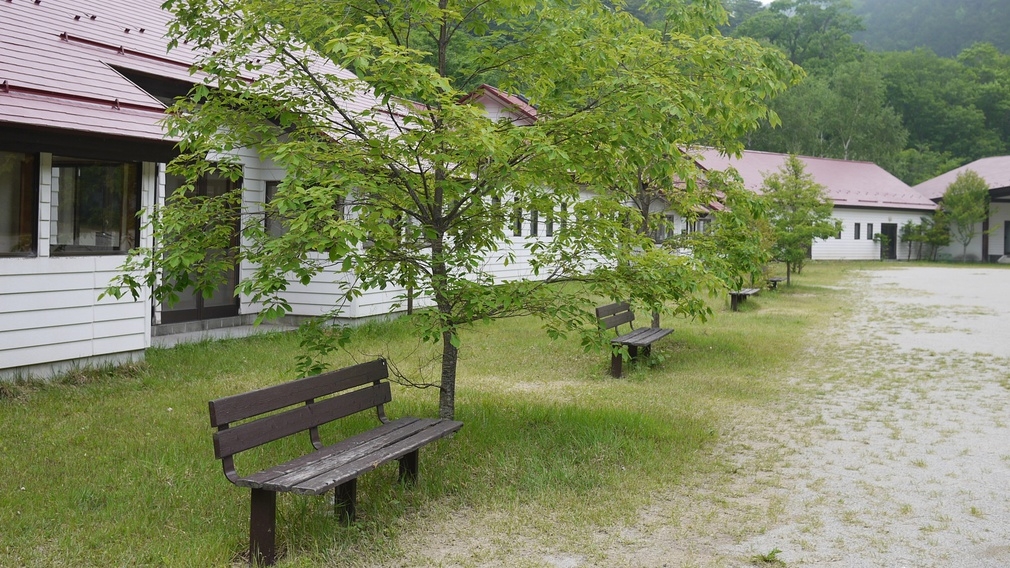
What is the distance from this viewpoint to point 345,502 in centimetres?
504

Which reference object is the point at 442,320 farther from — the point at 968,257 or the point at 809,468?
the point at 968,257

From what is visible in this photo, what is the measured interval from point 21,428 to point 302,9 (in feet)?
14.2

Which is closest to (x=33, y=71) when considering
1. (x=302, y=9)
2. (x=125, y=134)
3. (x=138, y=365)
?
(x=125, y=134)

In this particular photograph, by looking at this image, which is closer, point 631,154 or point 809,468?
point 631,154

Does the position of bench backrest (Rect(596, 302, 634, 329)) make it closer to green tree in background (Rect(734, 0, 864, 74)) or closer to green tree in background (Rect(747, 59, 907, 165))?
green tree in background (Rect(747, 59, 907, 165))

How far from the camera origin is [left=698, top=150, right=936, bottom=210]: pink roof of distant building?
4469 cm

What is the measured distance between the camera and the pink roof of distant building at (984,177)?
156 ft

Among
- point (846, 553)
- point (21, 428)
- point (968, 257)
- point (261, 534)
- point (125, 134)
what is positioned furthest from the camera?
point (968, 257)

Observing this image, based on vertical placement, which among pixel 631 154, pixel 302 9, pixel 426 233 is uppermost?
pixel 302 9

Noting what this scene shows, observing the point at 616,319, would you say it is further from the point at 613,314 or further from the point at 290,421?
the point at 290,421

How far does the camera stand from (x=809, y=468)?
257 inches

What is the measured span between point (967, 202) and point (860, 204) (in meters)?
5.62

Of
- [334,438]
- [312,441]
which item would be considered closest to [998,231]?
[334,438]

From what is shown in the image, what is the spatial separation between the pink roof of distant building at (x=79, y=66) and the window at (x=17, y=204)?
703mm
